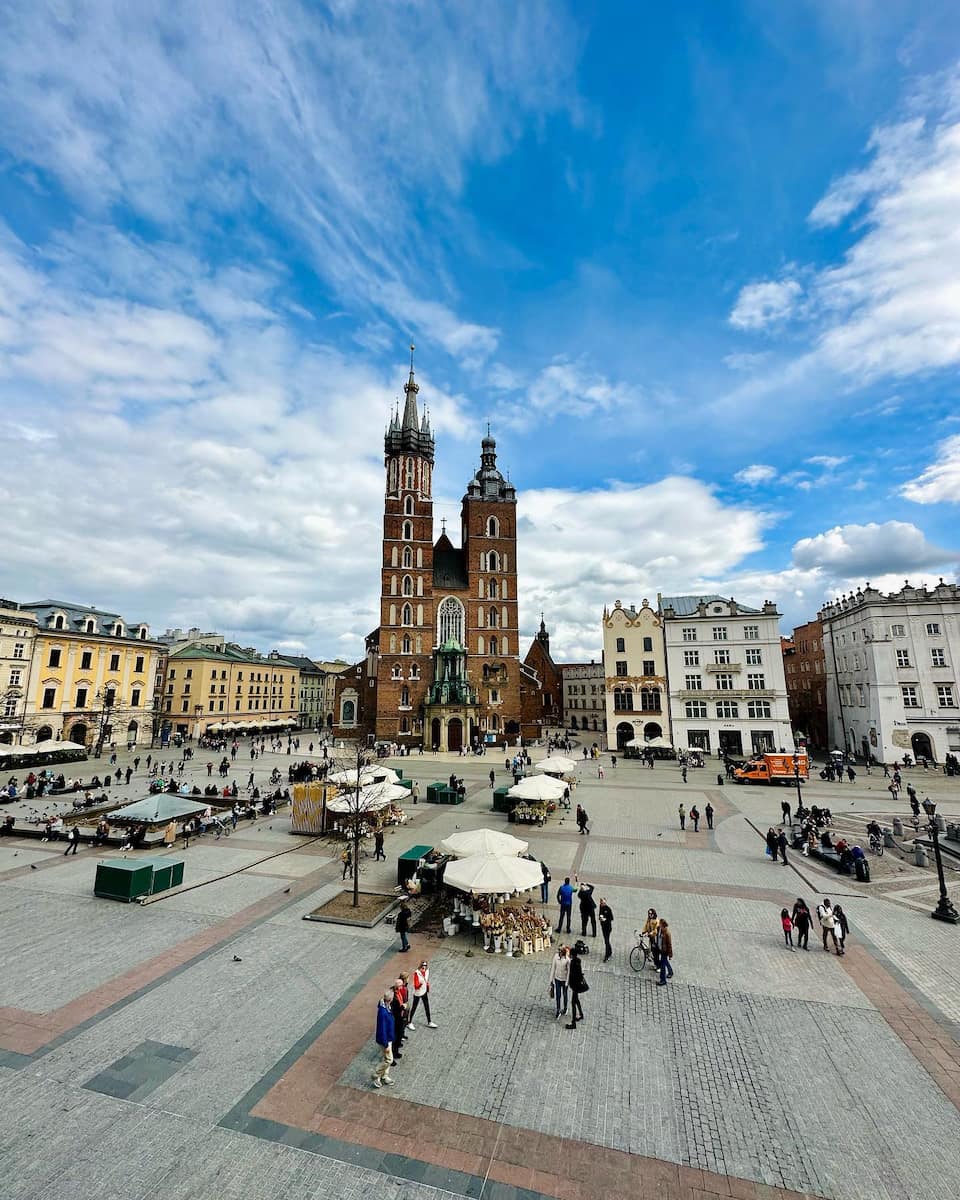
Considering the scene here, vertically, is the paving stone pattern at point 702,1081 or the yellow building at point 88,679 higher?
the yellow building at point 88,679

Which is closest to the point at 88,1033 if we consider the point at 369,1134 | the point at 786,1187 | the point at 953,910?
the point at 369,1134

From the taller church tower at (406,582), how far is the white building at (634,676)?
1944cm

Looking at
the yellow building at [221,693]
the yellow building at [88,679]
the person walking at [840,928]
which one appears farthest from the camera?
the yellow building at [221,693]

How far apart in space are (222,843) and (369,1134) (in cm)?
1656

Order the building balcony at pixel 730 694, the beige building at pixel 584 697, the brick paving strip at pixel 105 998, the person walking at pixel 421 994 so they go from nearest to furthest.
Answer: the brick paving strip at pixel 105 998, the person walking at pixel 421 994, the building balcony at pixel 730 694, the beige building at pixel 584 697

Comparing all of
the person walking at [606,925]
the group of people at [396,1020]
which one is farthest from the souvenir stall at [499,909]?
the group of people at [396,1020]

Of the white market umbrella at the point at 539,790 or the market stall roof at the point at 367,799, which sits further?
the white market umbrella at the point at 539,790

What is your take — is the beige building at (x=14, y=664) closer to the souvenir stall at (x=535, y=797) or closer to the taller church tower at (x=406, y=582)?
the taller church tower at (x=406, y=582)

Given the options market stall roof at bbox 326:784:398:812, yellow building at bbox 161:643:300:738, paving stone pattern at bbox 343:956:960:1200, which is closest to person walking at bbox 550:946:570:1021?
paving stone pattern at bbox 343:956:960:1200

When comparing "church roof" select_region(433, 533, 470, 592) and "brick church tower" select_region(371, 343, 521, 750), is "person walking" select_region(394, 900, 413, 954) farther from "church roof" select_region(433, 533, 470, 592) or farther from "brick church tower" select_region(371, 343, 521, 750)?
"church roof" select_region(433, 533, 470, 592)

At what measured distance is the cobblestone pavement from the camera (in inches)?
248

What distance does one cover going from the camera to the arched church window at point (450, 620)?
205 feet

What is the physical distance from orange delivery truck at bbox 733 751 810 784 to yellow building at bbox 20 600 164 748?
51609mm

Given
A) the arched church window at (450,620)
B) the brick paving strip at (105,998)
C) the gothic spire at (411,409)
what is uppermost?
the gothic spire at (411,409)
